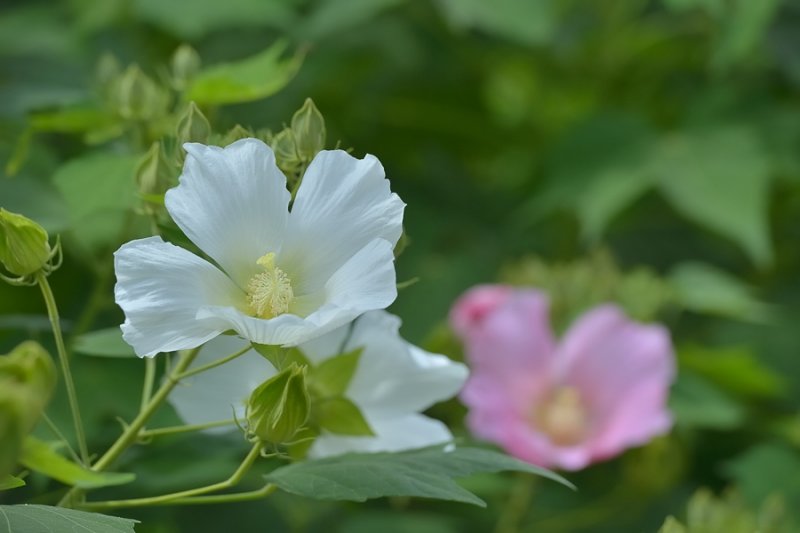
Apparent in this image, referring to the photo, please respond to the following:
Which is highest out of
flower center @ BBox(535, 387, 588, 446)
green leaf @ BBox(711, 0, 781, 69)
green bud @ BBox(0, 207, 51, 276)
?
green leaf @ BBox(711, 0, 781, 69)

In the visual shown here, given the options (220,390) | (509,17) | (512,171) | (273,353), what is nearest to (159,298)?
(273,353)

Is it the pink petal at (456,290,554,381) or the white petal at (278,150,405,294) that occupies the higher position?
the white petal at (278,150,405,294)

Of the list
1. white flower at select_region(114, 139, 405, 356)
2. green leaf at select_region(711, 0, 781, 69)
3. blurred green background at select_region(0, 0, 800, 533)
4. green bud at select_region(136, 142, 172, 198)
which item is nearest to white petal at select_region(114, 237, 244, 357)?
white flower at select_region(114, 139, 405, 356)

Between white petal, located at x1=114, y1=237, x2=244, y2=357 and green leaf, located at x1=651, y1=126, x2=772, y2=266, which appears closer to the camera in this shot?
white petal, located at x1=114, y1=237, x2=244, y2=357

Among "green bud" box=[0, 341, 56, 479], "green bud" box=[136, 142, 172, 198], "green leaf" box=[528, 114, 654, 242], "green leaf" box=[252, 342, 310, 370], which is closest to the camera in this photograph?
"green bud" box=[0, 341, 56, 479]

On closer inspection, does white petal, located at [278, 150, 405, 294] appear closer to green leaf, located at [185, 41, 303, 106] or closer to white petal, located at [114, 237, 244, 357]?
white petal, located at [114, 237, 244, 357]

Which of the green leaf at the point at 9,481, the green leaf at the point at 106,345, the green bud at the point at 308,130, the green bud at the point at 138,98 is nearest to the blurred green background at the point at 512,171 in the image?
the green bud at the point at 138,98

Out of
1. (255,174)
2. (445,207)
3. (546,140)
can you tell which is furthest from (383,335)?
(546,140)

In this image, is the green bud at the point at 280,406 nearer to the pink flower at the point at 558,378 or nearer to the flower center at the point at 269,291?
the flower center at the point at 269,291
